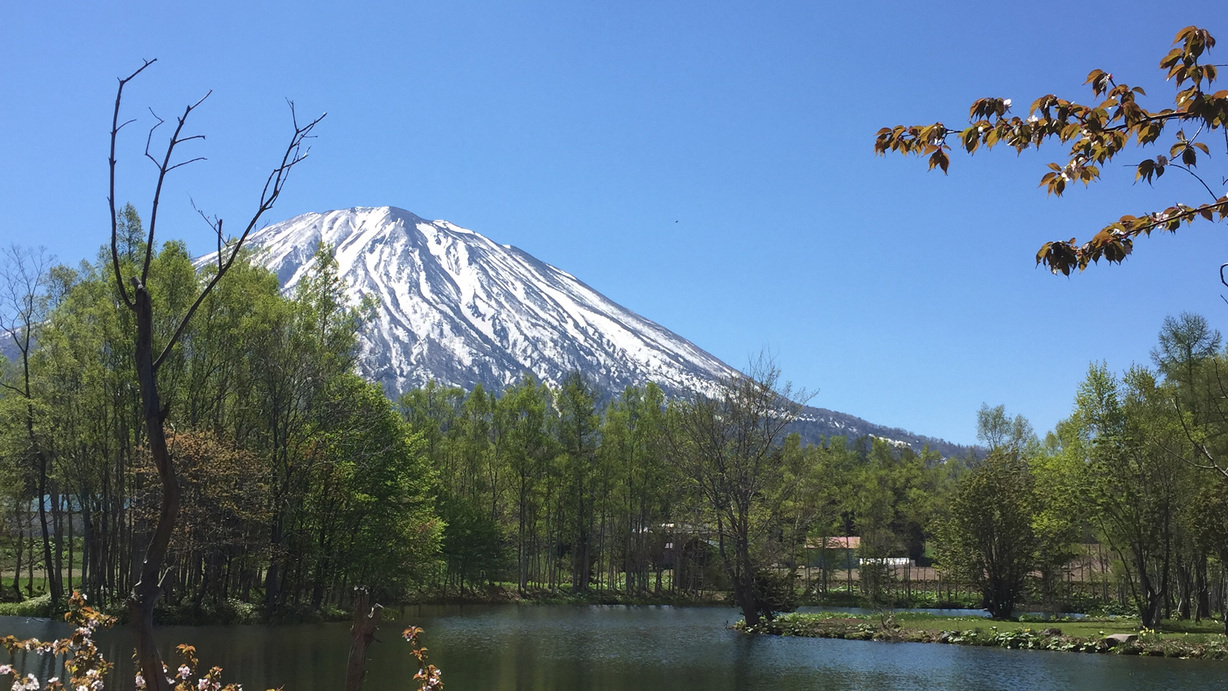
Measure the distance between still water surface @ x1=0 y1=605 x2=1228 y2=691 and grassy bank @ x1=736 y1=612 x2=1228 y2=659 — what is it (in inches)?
43.0

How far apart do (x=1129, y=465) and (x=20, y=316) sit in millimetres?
41132

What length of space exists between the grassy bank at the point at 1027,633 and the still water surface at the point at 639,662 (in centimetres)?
109

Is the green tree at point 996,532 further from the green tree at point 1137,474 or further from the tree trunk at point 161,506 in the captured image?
the tree trunk at point 161,506

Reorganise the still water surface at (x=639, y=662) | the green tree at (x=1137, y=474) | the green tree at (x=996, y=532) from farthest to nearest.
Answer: the green tree at (x=996, y=532) < the green tree at (x=1137, y=474) < the still water surface at (x=639, y=662)

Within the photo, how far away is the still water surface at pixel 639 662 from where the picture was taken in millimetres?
18750

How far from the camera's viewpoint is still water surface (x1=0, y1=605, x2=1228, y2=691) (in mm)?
18750

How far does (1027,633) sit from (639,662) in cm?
1281

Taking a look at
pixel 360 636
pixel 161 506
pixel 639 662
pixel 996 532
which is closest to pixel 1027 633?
pixel 996 532

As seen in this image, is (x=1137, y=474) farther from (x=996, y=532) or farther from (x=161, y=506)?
(x=161, y=506)

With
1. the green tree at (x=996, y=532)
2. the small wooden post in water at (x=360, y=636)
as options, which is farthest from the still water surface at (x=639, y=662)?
the small wooden post in water at (x=360, y=636)

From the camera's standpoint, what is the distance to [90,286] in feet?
103

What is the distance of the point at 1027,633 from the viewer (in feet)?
88.6

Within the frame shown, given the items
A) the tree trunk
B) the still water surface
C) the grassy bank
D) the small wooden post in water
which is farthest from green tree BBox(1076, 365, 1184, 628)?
the tree trunk

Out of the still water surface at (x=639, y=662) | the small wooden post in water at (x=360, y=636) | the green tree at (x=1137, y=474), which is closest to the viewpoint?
the small wooden post in water at (x=360, y=636)
